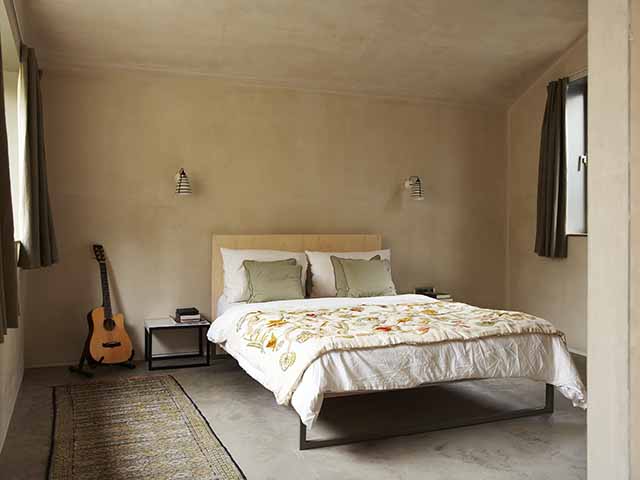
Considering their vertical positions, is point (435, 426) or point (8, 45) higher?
point (8, 45)

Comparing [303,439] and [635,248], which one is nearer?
[635,248]

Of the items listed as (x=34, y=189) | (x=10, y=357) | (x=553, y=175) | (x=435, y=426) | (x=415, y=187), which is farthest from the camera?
(x=415, y=187)

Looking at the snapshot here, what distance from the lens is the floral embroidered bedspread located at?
332 cm

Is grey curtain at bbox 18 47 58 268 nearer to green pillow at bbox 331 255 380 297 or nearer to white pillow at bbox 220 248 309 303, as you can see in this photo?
white pillow at bbox 220 248 309 303

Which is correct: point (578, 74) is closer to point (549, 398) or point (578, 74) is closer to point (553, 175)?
point (553, 175)

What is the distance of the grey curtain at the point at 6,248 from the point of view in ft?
8.29

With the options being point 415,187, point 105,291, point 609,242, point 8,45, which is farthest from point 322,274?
Answer: point 609,242

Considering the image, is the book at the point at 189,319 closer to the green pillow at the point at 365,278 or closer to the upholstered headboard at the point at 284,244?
the upholstered headboard at the point at 284,244

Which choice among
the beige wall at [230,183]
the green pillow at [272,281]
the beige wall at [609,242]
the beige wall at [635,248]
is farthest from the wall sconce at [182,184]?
the beige wall at [635,248]

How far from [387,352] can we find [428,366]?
255mm

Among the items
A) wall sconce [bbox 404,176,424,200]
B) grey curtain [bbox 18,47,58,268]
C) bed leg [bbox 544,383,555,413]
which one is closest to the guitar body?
grey curtain [bbox 18,47,58,268]

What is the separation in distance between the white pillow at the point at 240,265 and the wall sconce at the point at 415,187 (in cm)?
A: 132

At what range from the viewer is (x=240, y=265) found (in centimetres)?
523

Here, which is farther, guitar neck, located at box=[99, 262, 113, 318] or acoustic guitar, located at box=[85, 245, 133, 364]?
guitar neck, located at box=[99, 262, 113, 318]
